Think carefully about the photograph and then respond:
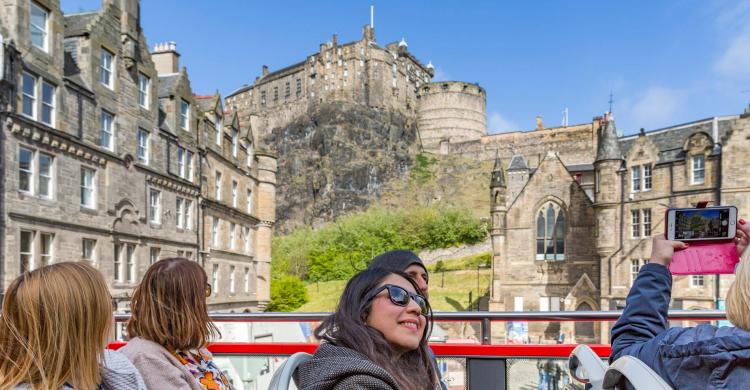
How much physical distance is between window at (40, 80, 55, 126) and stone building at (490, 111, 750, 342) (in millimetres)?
23743

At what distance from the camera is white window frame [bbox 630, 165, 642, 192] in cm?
3016

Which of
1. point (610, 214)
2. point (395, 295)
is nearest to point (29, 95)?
point (395, 295)

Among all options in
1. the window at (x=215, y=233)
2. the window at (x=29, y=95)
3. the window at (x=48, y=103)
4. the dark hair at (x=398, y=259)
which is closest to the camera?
the dark hair at (x=398, y=259)

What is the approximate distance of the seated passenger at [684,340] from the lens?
182cm

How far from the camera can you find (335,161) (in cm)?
8469

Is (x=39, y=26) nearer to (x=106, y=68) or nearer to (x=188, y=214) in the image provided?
(x=106, y=68)

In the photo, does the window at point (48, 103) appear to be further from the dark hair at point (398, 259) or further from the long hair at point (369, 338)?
the long hair at point (369, 338)

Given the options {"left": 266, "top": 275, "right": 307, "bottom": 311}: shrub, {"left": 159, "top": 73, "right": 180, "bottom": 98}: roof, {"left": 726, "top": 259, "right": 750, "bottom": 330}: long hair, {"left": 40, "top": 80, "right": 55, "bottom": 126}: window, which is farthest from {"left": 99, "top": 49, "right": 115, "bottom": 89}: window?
{"left": 266, "top": 275, "right": 307, "bottom": 311}: shrub

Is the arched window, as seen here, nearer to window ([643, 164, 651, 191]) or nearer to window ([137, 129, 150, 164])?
window ([643, 164, 651, 191])

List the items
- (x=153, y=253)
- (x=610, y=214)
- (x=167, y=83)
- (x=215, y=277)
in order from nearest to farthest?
(x=153, y=253)
(x=167, y=83)
(x=215, y=277)
(x=610, y=214)

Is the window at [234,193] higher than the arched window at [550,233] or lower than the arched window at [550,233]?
higher

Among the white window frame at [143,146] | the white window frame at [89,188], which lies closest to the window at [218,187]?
the white window frame at [143,146]

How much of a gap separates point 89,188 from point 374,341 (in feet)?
61.9

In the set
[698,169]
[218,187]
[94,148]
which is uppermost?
[698,169]
